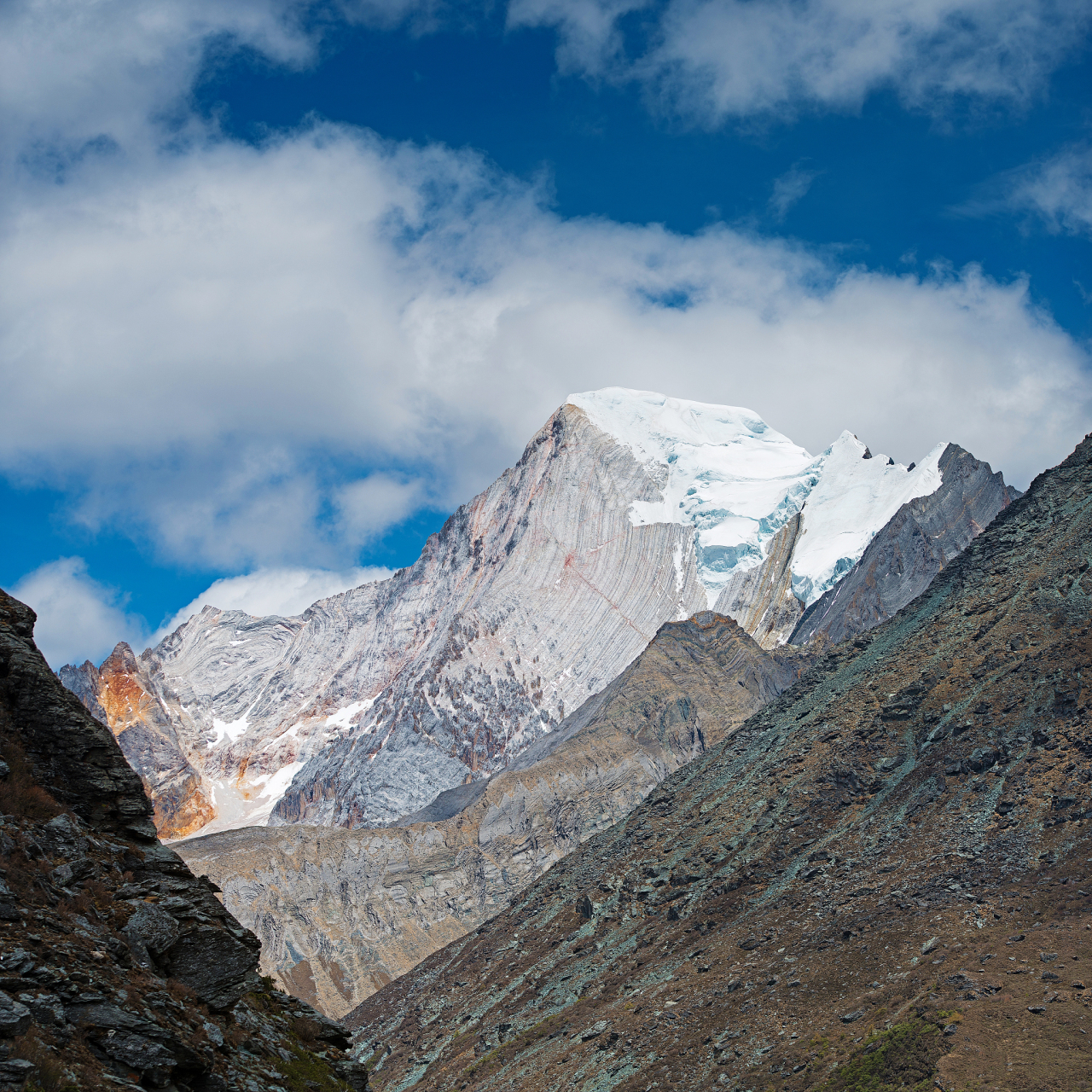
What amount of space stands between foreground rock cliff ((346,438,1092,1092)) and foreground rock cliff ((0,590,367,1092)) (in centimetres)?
4707

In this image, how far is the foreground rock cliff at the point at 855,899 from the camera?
66312 millimetres

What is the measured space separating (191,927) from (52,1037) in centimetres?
631

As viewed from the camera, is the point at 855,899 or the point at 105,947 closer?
the point at 105,947

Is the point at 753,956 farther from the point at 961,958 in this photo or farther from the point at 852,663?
the point at 852,663

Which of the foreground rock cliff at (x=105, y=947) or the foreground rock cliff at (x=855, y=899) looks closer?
the foreground rock cliff at (x=105, y=947)

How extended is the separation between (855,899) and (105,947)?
73.3 m

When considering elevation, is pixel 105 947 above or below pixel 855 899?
above

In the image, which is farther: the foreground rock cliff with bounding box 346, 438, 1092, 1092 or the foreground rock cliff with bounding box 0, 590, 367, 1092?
the foreground rock cliff with bounding box 346, 438, 1092, 1092

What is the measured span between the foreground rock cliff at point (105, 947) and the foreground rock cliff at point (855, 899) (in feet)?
154

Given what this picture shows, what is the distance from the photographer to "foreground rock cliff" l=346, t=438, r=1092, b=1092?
6631cm

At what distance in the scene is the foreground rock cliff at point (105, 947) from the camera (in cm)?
1830

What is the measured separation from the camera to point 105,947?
68.7ft

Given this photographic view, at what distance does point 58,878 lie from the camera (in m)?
22.0

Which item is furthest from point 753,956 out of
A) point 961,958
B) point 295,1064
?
point 295,1064
